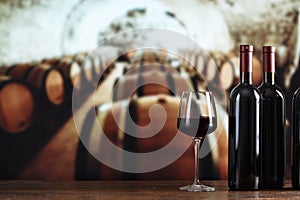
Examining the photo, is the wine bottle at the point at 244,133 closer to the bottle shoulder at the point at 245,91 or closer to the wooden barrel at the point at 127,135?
the bottle shoulder at the point at 245,91

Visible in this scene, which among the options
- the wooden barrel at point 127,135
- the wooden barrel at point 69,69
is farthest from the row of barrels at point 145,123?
the wooden barrel at point 69,69

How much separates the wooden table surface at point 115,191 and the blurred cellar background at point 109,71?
5.9 inches

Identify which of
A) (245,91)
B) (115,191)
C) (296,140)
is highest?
(245,91)

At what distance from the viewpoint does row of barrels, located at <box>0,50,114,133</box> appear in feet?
6.40

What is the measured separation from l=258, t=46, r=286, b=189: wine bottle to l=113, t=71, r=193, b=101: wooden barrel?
1.12ft

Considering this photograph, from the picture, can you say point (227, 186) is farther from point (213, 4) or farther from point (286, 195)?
point (213, 4)

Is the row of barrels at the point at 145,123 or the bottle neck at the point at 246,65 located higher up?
the bottle neck at the point at 246,65

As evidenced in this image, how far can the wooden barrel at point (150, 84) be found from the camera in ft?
6.45

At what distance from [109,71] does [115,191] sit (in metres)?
0.49

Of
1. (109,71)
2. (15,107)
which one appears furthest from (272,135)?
(15,107)

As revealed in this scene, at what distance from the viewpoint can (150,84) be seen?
1973mm

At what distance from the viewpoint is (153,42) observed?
77.7 inches

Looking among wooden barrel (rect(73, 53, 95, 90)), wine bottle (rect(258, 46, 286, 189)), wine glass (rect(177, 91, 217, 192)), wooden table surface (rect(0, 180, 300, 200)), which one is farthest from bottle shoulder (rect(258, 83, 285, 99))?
wooden barrel (rect(73, 53, 95, 90))

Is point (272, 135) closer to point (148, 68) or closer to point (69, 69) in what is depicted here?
point (148, 68)
